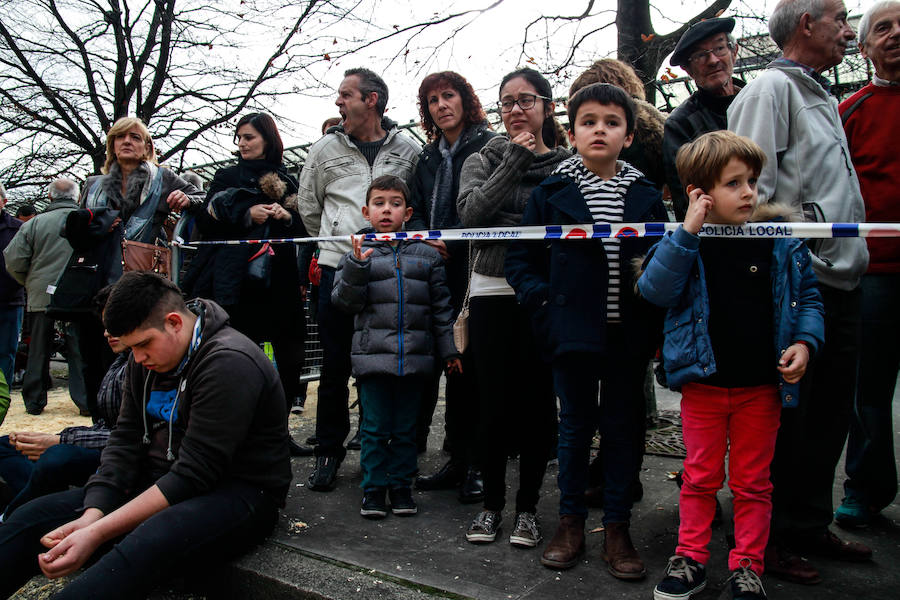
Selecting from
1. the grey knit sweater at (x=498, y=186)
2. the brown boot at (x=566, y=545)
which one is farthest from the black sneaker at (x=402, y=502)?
the grey knit sweater at (x=498, y=186)

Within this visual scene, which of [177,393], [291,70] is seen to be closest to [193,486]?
[177,393]

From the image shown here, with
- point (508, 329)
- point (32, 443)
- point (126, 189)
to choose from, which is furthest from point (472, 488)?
point (126, 189)

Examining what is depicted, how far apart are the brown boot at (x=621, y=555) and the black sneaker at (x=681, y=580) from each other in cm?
15

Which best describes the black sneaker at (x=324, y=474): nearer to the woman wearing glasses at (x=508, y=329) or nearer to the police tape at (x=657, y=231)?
the woman wearing glasses at (x=508, y=329)

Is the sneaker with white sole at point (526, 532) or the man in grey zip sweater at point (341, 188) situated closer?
the sneaker with white sole at point (526, 532)

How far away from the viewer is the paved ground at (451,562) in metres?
2.60

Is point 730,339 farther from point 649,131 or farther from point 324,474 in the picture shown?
point 324,474

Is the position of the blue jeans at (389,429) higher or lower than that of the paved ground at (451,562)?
higher

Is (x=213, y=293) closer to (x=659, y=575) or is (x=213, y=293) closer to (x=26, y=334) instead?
(x=659, y=575)

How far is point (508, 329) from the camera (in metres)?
3.36

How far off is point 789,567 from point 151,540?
2363 mm

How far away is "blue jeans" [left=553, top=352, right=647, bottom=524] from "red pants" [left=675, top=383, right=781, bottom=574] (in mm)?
290

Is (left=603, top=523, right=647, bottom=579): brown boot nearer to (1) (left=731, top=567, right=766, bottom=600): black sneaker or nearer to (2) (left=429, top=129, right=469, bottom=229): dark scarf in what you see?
(1) (left=731, top=567, right=766, bottom=600): black sneaker

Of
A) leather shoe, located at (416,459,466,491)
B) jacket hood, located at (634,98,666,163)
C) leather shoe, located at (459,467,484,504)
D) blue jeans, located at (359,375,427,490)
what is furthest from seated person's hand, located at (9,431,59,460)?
jacket hood, located at (634,98,666,163)
